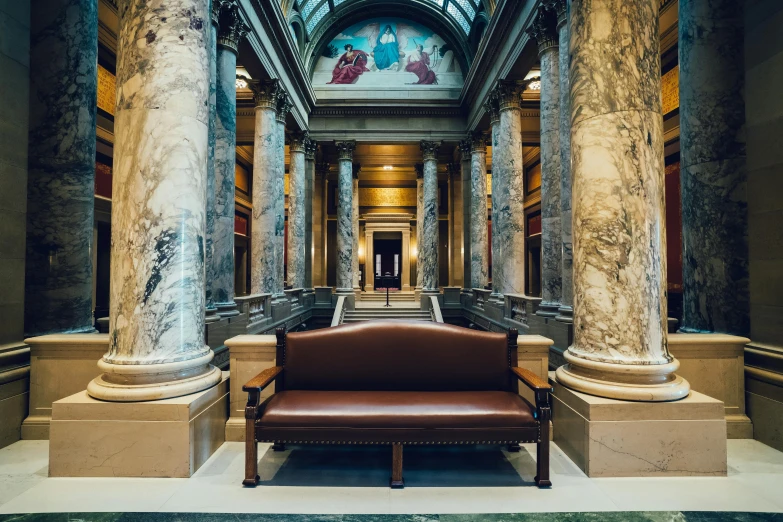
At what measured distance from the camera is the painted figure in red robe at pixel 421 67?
53.7 ft

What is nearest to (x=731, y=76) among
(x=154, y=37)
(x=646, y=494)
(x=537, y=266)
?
(x=646, y=494)

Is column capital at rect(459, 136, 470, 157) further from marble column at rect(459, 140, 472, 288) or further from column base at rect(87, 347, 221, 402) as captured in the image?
column base at rect(87, 347, 221, 402)

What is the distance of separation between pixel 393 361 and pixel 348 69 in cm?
1567

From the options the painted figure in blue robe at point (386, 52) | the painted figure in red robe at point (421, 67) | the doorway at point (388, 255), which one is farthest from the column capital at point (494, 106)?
the doorway at point (388, 255)

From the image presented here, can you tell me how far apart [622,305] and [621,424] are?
90 cm

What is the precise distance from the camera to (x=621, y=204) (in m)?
3.23

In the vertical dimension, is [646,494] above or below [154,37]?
below

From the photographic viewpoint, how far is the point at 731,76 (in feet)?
14.6

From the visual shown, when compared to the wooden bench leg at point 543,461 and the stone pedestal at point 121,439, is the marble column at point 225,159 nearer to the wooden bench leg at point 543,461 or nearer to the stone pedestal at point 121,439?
the stone pedestal at point 121,439

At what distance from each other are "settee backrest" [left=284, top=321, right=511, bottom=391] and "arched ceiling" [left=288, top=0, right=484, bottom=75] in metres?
14.8

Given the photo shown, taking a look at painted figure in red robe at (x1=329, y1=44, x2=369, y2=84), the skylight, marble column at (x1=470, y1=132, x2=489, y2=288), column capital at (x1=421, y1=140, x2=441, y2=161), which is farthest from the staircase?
the skylight

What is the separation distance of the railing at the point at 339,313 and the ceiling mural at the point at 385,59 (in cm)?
872

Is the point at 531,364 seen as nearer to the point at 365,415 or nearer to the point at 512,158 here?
the point at 365,415

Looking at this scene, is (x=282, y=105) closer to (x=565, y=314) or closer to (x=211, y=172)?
(x=211, y=172)
